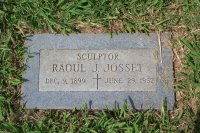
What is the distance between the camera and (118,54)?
2.71 metres

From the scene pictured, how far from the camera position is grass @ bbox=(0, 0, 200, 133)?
8.51 feet

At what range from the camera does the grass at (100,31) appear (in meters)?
2.59

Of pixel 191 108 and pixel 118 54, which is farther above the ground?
pixel 118 54

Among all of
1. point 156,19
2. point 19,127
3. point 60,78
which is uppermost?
point 156,19

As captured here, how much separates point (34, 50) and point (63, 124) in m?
0.58

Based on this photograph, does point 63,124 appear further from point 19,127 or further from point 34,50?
point 34,50

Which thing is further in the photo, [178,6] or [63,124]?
[178,6]

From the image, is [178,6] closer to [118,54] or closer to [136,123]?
[118,54]

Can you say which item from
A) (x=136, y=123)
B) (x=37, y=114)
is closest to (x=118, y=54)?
(x=136, y=123)

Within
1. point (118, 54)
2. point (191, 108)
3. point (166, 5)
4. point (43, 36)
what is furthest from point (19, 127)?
point (166, 5)

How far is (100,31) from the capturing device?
2.80m

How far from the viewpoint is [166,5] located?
110 inches

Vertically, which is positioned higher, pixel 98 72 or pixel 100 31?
pixel 100 31

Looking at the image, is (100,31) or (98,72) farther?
(100,31)
